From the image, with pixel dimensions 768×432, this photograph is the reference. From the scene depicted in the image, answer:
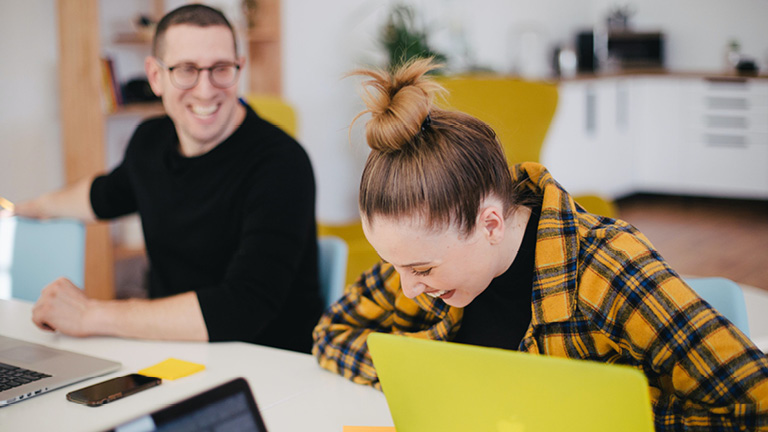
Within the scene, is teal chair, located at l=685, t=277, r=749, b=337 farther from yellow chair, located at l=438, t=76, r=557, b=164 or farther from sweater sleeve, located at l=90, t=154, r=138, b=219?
yellow chair, located at l=438, t=76, r=557, b=164

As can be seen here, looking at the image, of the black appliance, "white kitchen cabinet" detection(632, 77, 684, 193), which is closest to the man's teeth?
"white kitchen cabinet" detection(632, 77, 684, 193)

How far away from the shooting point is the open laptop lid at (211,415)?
0.77 metres

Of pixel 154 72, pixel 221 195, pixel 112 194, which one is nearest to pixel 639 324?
pixel 221 195

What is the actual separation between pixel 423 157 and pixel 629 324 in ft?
1.18

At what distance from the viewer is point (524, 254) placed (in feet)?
3.99

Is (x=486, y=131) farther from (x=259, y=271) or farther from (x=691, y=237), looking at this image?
(x=691, y=237)

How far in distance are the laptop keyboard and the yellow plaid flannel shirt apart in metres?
0.51

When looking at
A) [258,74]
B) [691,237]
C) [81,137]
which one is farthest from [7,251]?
[691,237]

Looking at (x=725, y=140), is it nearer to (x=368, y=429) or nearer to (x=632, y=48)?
(x=632, y=48)

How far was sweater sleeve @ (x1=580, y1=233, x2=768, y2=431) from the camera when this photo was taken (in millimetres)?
990

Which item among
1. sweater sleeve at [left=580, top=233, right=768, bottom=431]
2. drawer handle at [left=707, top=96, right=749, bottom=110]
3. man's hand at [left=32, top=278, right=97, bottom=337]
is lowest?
drawer handle at [left=707, top=96, right=749, bottom=110]

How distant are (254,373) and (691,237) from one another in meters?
4.98

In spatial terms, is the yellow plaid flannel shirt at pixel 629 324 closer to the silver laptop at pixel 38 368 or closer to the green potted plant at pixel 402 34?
the silver laptop at pixel 38 368

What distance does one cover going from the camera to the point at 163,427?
0.77 meters
